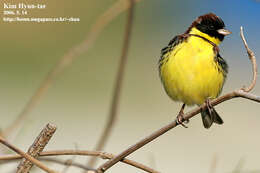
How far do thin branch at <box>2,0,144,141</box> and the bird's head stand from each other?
3.66 ft

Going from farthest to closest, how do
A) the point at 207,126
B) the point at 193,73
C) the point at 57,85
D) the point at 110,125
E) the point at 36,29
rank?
1. the point at 36,29
2. the point at 57,85
3. the point at 207,126
4. the point at 193,73
5. the point at 110,125

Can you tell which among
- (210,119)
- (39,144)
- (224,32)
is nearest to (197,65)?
(224,32)

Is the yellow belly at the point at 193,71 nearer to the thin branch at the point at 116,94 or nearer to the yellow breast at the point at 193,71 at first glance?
the yellow breast at the point at 193,71

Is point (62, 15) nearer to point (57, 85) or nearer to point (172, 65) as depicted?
point (57, 85)

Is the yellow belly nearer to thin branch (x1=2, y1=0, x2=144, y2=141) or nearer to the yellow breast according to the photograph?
the yellow breast

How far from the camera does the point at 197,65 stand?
2.68 m

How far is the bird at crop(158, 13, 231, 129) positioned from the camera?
2711mm

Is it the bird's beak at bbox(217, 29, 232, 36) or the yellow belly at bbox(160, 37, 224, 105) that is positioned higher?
the bird's beak at bbox(217, 29, 232, 36)

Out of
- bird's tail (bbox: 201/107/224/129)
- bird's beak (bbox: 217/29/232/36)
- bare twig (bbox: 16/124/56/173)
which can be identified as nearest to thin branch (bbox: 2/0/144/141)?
bare twig (bbox: 16/124/56/173)

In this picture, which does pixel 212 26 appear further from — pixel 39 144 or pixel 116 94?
pixel 39 144

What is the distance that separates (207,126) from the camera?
3055 mm

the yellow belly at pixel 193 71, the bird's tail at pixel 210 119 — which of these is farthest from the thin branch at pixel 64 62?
the bird's tail at pixel 210 119

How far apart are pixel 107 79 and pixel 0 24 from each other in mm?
1160

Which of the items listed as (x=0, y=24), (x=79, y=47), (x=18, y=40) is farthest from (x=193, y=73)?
(x=0, y=24)
